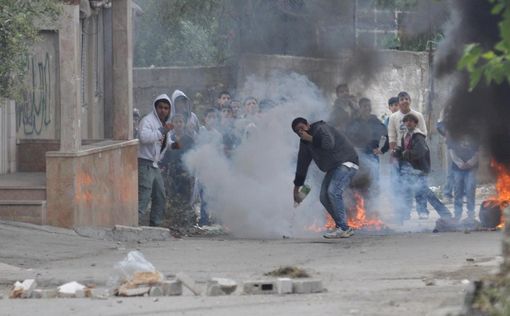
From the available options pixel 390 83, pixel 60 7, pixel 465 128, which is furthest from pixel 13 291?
pixel 390 83

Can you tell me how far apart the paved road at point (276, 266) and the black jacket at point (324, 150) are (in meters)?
0.90

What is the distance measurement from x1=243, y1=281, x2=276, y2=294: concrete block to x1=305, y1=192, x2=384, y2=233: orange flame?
6.45 m

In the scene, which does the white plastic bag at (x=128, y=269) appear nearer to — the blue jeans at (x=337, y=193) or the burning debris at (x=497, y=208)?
the blue jeans at (x=337, y=193)

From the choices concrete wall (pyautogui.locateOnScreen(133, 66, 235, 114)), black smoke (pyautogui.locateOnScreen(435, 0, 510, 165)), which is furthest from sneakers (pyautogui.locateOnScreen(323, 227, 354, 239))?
concrete wall (pyautogui.locateOnScreen(133, 66, 235, 114))

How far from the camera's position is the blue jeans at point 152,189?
1652cm

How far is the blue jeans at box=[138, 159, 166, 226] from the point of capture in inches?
650

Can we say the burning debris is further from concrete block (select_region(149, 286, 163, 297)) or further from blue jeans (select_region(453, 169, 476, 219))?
concrete block (select_region(149, 286, 163, 297))

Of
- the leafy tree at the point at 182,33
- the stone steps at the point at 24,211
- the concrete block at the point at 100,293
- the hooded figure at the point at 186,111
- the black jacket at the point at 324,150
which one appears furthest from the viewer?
the leafy tree at the point at 182,33

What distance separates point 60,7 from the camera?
41.1ft

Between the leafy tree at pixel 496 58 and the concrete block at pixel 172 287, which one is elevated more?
the leafy tree at pixel 496 58

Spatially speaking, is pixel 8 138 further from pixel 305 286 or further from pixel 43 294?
pixel 305 286

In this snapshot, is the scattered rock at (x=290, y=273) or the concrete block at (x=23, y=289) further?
the scattered rock at (x=290, y=273)

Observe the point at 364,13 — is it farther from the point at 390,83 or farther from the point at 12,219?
the point at 12,219

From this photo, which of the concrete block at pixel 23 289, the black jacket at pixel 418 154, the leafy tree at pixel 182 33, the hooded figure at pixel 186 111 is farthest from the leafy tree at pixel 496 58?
the leafy tree at pixel 182 33
